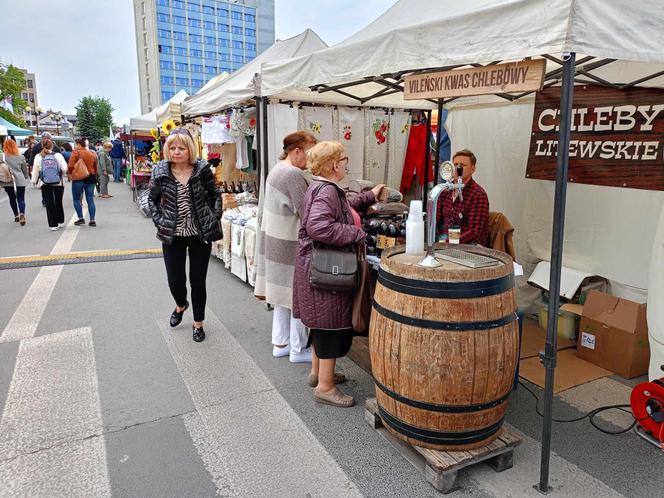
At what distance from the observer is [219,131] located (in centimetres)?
646

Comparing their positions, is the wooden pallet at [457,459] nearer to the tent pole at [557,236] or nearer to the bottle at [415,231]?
the tent pole at [557,236]

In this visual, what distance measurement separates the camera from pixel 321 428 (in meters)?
2.88

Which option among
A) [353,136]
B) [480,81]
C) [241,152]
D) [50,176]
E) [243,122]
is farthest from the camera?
[50,176]

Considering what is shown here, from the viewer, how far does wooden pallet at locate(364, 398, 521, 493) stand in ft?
7.41

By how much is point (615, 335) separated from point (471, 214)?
4.58 feet

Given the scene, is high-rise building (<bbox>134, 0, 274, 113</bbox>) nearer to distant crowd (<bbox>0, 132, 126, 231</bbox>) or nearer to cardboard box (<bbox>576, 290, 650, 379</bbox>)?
distant crowd (<bbox>0, 132, 126, 231</bbox>)

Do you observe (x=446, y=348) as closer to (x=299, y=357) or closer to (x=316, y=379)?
(x=316, y=379)

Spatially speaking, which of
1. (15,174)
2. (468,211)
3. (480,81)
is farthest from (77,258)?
(480,81)

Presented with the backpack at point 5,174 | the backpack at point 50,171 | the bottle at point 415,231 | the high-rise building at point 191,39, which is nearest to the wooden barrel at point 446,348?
the bottle at point 415,231

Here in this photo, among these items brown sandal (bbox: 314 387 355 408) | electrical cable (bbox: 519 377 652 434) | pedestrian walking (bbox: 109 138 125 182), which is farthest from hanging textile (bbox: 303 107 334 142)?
pedestrian walking (bbox: 109 138 125 182)

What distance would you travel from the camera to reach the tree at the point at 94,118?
6206 cm

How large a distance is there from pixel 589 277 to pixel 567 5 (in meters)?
3.03

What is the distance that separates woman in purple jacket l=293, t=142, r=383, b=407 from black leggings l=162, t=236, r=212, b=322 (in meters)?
1.32

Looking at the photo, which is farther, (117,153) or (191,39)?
(191,39)
